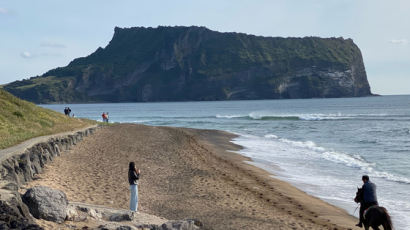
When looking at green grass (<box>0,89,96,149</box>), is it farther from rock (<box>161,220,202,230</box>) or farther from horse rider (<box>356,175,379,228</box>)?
horse rider (<box>356,175,379,228</box>)

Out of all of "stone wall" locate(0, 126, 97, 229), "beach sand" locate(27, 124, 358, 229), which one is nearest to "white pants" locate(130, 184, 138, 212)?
"beach sand" locate(27, 124, 358, 229)

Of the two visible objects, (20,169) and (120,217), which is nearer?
(120,217)

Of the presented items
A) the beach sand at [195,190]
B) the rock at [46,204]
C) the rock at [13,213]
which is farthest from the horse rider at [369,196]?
the rock at [13,213]

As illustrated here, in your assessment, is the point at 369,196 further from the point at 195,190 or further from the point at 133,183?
the point at 195,190

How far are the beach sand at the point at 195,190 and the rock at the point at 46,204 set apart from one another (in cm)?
389

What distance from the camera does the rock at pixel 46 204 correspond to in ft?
31.8

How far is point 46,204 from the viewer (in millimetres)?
9828

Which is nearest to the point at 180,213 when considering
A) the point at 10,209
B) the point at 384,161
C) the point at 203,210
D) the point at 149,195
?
the point at 203,210

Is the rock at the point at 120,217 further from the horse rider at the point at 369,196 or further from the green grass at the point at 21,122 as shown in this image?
the green grass at the point at 21,122

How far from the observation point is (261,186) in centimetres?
1892

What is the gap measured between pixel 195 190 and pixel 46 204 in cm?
794

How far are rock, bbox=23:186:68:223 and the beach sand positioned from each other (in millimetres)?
3892

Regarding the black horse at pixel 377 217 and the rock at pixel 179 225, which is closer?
the rock at pixel 179 225

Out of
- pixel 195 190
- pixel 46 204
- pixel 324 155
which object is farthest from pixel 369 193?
pixel 324 155
